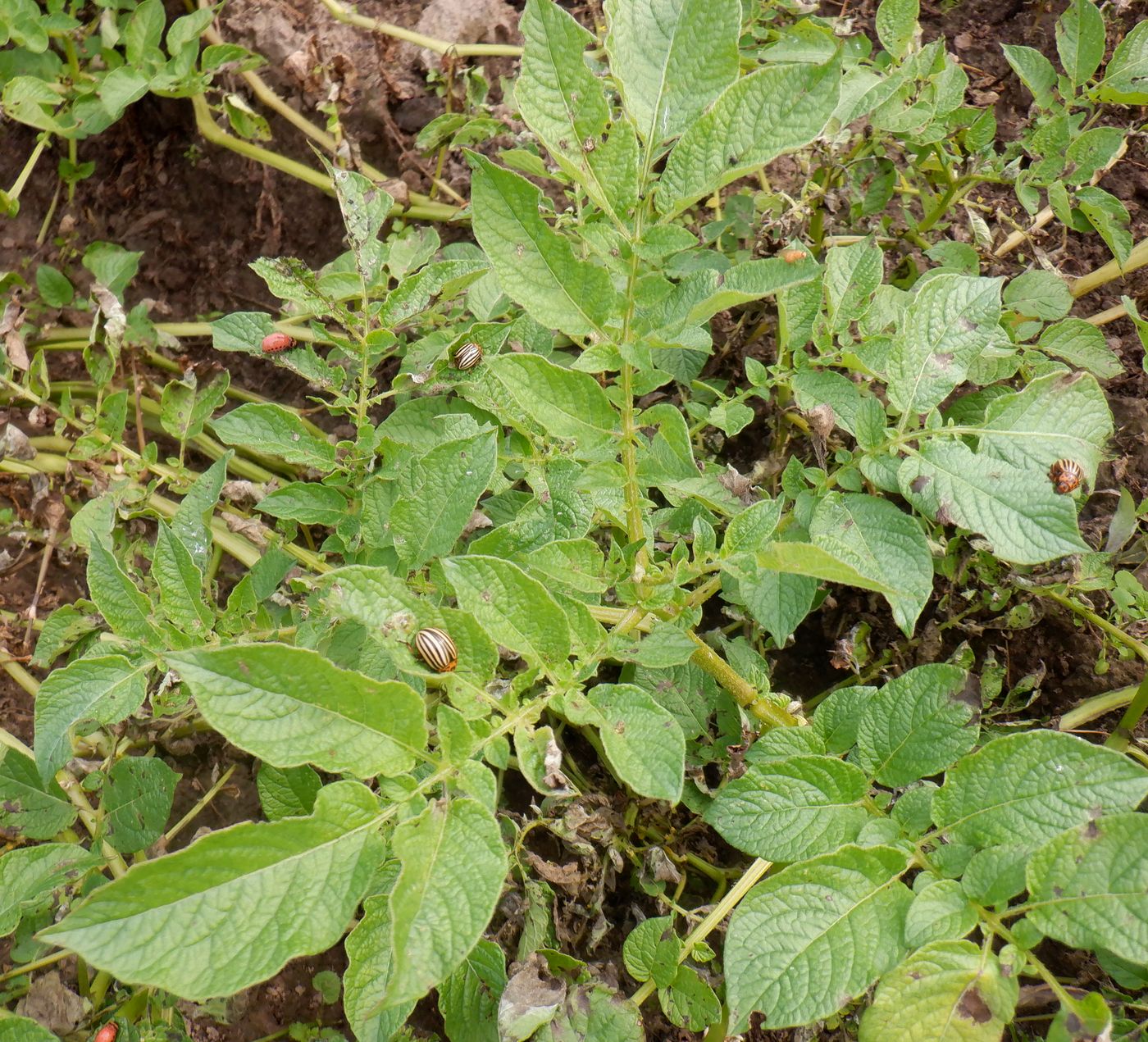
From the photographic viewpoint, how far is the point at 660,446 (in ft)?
4.93

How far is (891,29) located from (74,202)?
2294 mm

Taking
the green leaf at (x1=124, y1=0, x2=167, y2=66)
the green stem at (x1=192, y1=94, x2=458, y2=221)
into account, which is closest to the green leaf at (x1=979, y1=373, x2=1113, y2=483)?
the green stem at (x1=192, y1=94, x2=458, y2=221)

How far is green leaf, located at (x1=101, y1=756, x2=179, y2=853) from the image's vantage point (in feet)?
5.50

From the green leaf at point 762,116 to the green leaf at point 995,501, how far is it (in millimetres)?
514

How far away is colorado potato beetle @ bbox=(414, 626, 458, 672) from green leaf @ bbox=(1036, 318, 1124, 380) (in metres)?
1.42

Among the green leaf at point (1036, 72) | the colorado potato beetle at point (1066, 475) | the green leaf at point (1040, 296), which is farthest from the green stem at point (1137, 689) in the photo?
the green leaf at point (1036, 72)

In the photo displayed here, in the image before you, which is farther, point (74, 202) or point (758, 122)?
point (74, 202)

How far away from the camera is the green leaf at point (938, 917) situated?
119 cm

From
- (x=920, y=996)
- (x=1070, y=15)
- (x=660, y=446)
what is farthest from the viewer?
(x=1070, y=15)

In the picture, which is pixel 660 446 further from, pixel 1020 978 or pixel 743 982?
pixel 1020 978

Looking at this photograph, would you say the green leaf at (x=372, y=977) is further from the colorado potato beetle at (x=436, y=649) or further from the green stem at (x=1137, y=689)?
the green stem at (x=1137, y=689)

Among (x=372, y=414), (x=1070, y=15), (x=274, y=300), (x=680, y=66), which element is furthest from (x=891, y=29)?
(x=274, y=300)

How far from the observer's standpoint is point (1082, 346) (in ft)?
6.30

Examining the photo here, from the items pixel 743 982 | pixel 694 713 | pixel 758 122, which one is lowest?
pixel 694 713
